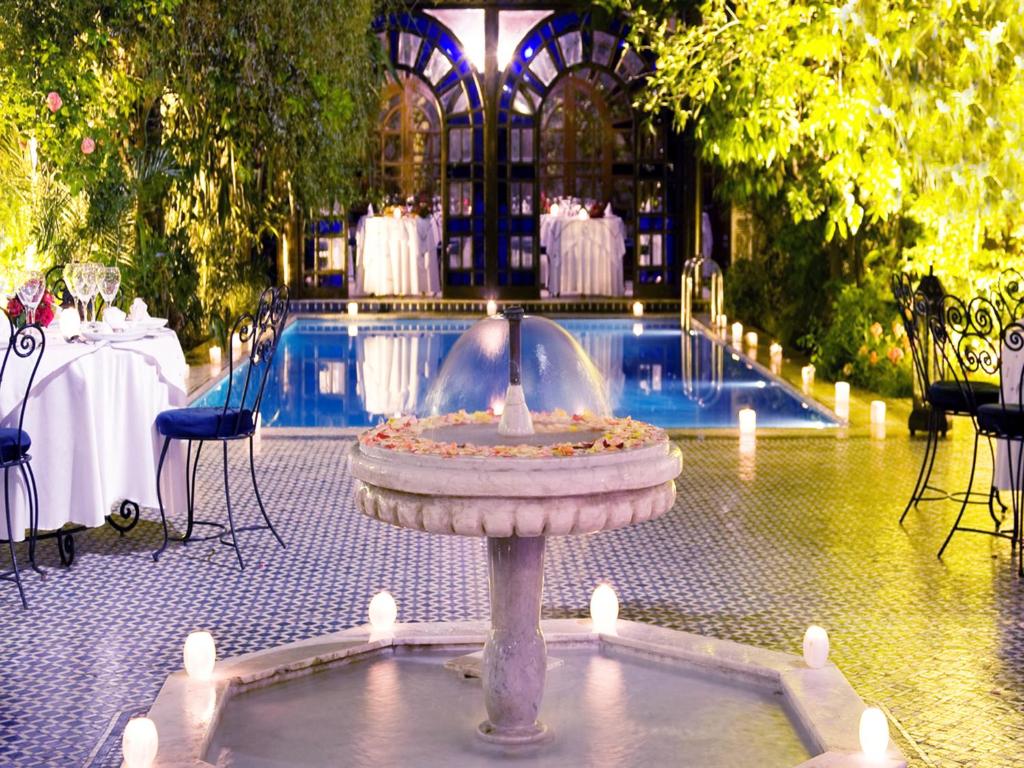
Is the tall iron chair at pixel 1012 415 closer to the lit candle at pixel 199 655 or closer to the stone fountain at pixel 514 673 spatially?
the stone fountain at pixel 514 673

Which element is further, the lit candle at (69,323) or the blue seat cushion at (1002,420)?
the lit candle at (69,323)

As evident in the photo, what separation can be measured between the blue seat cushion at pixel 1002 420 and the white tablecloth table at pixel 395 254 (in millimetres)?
11992

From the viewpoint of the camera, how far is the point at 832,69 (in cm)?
1052

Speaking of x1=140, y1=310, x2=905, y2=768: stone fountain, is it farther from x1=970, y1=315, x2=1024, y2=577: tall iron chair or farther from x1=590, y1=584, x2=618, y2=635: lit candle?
x1=970, y1=315, x2=1024, y2=577: tall iron chair

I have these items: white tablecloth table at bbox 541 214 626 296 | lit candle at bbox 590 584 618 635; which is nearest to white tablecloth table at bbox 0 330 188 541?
lit candle at bbox 590 584 618 635

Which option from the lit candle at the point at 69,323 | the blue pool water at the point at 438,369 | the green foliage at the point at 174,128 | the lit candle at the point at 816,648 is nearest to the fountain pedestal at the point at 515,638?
the lit candle at the point at 816,648

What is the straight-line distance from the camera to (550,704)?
13.8 feet

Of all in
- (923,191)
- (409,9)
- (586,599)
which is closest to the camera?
(586,599)

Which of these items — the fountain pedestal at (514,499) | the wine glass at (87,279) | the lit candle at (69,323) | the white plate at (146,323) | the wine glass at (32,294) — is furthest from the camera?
the white plate at (146,323)

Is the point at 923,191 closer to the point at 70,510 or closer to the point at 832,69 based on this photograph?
the point at 832,69

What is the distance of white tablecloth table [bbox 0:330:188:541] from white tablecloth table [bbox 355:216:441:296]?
11190 millimetres

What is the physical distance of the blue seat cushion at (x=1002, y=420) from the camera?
5.61 meters

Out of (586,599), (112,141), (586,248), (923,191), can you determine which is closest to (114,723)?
(586,599)

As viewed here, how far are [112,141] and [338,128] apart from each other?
1868 millimetres
